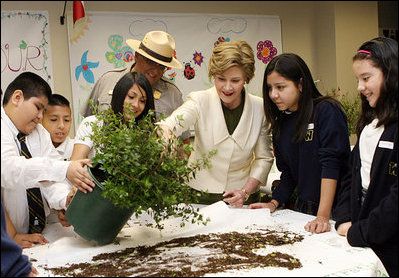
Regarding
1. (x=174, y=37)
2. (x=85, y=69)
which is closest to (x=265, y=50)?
(x=174, y=37)

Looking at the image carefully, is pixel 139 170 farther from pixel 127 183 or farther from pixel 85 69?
pixel 85 69

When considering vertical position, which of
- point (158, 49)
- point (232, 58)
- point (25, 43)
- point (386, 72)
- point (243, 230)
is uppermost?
point (25, 43)

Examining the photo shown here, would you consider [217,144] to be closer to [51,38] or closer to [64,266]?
[64,266]

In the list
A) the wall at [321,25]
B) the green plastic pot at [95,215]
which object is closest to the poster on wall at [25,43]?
the wall at [321,25]

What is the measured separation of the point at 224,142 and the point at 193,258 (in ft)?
3.07

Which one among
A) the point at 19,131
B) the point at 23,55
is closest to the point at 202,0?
the point at 23,55

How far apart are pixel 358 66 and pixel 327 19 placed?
157 inches

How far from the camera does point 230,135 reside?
2340mm

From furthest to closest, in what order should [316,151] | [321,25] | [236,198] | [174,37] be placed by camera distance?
[321,25], [174,37], [236,198], [316,151]

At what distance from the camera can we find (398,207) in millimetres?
1400

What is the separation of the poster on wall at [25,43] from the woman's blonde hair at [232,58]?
2560mm

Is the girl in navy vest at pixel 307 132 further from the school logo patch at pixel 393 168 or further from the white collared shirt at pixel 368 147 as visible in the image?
the school logo patch at pixel 393 168

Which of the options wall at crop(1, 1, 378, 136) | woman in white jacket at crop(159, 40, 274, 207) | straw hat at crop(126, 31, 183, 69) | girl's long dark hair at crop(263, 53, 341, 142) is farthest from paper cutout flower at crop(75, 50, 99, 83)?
girl's long dark hair at crop(263, 53, 341, 142)

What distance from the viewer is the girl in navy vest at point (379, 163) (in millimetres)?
1472
